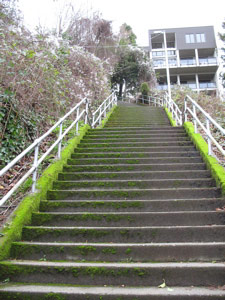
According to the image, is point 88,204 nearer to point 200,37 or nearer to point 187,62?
point 187,62

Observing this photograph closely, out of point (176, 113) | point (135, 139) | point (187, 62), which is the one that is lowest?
point (135, 139)

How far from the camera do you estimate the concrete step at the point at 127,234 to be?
291 cm

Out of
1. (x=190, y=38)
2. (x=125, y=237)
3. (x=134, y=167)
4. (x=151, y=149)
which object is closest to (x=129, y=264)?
(x=125, y=237)

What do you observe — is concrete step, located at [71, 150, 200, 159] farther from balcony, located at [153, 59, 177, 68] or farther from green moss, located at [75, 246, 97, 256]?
balcony, located at [153, 59, 177, 68]

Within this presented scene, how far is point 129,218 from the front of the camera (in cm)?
325

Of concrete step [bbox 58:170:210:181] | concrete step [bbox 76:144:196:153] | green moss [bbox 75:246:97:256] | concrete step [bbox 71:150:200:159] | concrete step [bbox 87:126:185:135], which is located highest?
concrete step [bbox 87:126:185:135]

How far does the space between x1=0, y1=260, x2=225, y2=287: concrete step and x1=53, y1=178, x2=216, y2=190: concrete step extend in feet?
5.33

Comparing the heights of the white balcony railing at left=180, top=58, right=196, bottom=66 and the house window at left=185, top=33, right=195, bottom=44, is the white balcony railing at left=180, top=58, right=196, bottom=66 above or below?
below

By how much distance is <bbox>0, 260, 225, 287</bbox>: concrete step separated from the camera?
240cm

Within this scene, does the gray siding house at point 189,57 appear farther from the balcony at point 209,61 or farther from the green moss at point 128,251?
the green moss at point 128,251

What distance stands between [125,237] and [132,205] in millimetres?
622

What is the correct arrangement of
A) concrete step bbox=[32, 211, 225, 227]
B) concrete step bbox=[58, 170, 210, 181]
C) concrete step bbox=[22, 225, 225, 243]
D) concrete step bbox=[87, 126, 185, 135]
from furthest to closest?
concrete step bbox=[87, 126, 185, 135]
concrete step bbox=[58, 170, 210, 181]
concrete step bbox=[32, 211, 225, 227]
concrete step bbox=[22, 225, 225, 243]

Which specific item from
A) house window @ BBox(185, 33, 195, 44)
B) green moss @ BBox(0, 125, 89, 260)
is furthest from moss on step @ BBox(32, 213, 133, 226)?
house window @ BBox(185, 33, 195, 44)

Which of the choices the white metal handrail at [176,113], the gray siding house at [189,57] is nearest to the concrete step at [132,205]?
the white metal handrail at [176,113]
